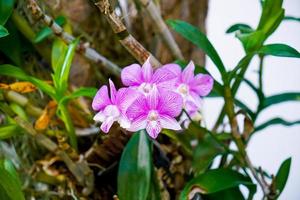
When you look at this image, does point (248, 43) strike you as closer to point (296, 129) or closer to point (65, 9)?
point (65, 9)

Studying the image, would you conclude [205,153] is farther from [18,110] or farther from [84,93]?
[18,110]

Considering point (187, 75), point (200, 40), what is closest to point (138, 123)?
point (187, 75)

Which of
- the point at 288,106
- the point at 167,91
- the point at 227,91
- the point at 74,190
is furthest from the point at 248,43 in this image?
the point at 288,106

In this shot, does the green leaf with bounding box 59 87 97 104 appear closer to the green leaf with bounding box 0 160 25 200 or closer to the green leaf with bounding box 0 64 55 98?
the green leaf with bounding box 0 64 55 98

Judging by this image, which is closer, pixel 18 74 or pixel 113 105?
pixel 113 105

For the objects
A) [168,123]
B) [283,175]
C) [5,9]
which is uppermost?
[5,9]

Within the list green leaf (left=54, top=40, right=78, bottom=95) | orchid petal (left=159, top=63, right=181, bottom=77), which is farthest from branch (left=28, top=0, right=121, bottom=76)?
orchid petal (left=159, top=63, right=181, bottom=77)
